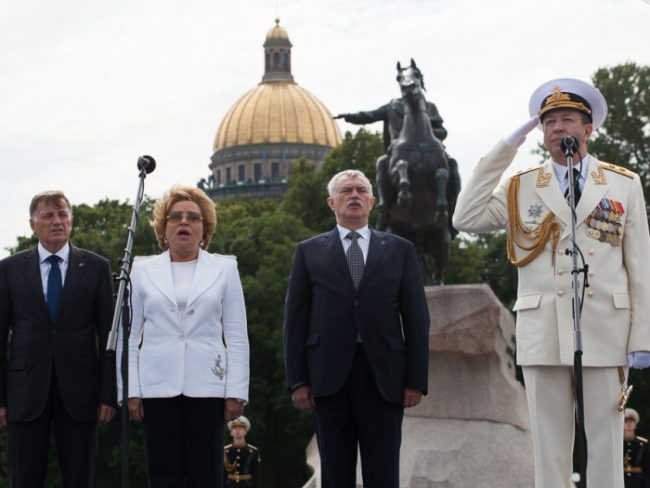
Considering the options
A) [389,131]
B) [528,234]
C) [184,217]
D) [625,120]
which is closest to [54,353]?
[184,217]

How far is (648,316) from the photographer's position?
6410 millimetres

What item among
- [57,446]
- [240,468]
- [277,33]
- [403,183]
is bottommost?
[240,468]

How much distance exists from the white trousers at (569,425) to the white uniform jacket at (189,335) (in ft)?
4.84

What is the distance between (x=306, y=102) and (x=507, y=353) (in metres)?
98.0

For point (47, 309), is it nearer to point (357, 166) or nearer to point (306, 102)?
point (357, 166)

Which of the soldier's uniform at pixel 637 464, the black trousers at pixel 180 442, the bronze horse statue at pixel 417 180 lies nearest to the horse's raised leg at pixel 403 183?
the bronze horse statue at pixel 417 180

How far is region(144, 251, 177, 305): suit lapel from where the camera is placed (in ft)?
22.5

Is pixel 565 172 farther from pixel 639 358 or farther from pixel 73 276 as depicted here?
pixel 73 276

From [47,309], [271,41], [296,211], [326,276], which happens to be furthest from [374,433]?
[271,41]

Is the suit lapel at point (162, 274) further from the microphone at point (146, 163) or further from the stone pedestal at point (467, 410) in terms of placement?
the stone pedestal at point (467, 410)

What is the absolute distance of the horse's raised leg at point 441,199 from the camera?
16422 mm

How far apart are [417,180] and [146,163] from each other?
9615 millimetres

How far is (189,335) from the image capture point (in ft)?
22.3

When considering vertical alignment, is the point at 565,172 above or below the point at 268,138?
below
